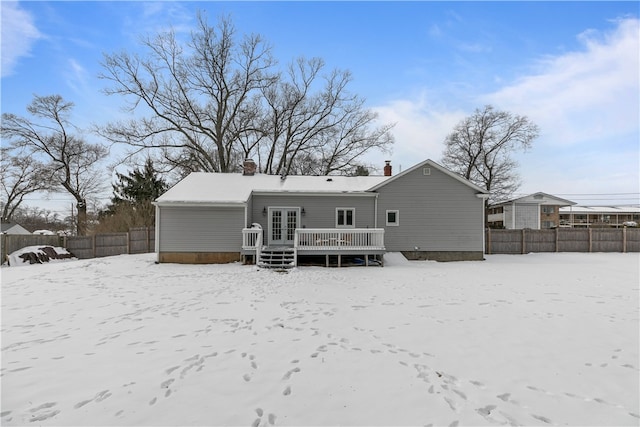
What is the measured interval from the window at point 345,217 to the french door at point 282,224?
2062mm

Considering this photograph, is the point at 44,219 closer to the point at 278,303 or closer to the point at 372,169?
the point at 372,169

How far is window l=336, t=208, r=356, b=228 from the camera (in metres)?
15.3

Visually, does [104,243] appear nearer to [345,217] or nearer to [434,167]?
[345,217]

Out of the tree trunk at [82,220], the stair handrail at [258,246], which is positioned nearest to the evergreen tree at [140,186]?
the tree trunk at [82,220]

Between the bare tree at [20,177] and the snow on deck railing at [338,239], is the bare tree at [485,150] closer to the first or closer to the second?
the snow on deck railing at [338,239]

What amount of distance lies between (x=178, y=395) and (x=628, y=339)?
21.2 feet

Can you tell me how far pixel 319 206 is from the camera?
1519 centimetres

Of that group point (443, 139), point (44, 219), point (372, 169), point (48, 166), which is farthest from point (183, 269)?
point (44, 219)

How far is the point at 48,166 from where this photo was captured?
27.6 m

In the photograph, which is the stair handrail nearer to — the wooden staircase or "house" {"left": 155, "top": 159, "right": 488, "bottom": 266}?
the wooden staircase

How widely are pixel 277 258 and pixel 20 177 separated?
31327mm

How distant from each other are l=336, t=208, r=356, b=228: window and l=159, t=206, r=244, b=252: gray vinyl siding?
4707 mm

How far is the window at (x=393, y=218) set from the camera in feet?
49.6

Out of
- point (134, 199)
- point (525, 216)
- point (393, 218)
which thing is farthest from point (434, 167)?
point (134, 199)
